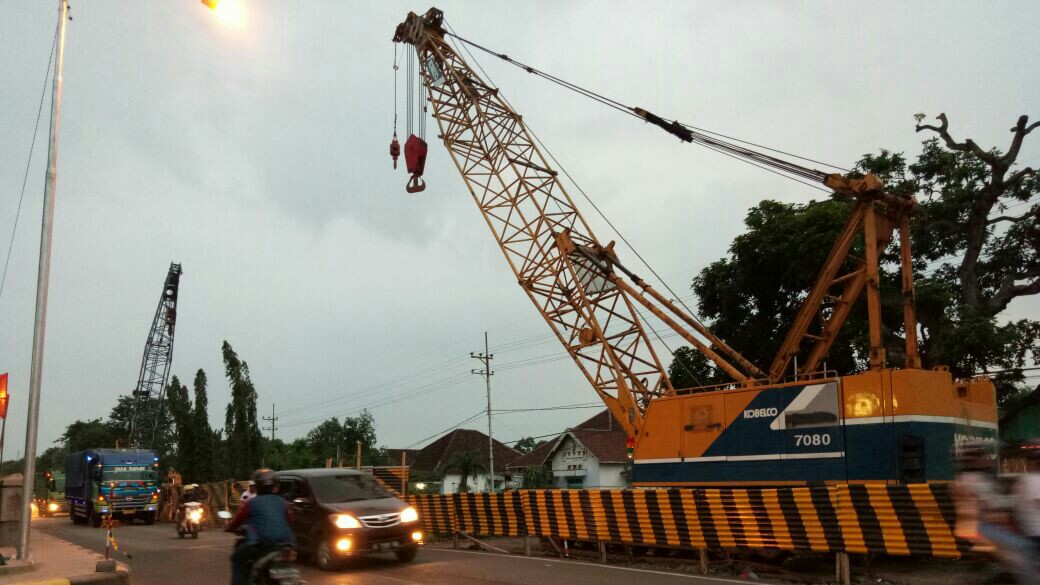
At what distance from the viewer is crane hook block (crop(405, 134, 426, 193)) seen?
83.9 feet

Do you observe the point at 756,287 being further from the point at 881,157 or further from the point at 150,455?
the point at 150,455

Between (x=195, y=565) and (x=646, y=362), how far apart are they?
13310 millimetres

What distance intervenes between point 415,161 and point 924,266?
72.0ft

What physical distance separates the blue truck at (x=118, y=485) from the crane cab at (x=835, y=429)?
25.3 metres

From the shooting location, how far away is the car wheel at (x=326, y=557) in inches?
506

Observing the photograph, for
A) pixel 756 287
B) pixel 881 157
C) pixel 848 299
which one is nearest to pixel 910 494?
pixel 848 299

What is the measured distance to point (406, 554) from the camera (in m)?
13.9

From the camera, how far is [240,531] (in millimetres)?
8055

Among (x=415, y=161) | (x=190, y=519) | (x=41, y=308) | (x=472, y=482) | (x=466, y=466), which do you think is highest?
(x=415, y=161)

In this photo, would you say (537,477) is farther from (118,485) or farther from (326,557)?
(326,557)

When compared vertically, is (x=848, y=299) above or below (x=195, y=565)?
above

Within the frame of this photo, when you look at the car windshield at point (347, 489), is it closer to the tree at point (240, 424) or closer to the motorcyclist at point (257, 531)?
the motorcyclist at point (257, 531)

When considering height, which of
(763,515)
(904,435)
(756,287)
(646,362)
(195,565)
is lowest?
(195,565)

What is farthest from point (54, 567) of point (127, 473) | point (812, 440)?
point (127, 473)
